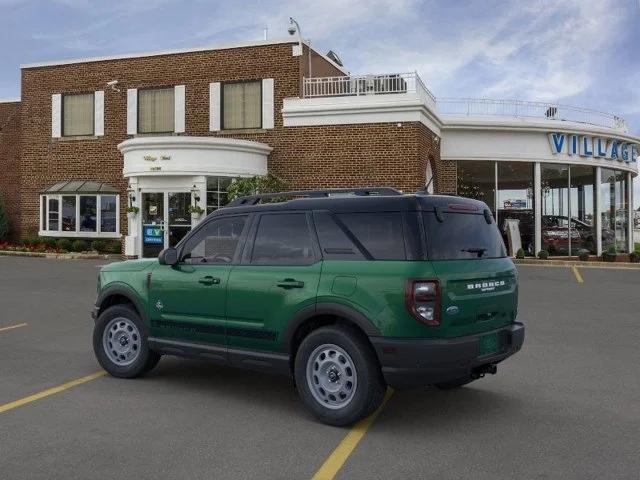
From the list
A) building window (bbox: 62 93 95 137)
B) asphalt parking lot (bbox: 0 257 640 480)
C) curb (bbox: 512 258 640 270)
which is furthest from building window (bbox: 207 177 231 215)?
asphalt parking lot (bbox: 0 257 640 480)

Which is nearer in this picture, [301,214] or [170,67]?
[301,214]

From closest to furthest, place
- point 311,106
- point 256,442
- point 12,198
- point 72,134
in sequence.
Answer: point 256,442 → point 311,106 → point 72,134 → point 12,198

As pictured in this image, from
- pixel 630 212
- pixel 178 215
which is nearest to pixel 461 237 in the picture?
pixel 178 215

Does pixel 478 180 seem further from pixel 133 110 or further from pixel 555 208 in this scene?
pixel 133 110

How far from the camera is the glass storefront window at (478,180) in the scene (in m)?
24.3

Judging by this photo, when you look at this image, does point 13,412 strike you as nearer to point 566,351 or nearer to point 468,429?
point 468,429

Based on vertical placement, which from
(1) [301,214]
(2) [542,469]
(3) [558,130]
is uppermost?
(3) [558,130]

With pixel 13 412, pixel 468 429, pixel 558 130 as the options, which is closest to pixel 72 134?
pixel 558 130

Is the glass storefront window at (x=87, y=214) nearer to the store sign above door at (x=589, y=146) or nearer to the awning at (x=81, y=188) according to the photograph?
the awning at (x=81, y=188)

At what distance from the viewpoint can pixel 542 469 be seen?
4.24m

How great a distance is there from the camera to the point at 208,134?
2342 centimetres

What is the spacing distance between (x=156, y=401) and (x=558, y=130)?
21.7 metres

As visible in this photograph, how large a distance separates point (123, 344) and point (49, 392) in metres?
0.88

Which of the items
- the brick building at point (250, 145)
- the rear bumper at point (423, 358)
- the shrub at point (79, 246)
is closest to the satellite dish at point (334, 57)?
the brick building at point (250, 145)
